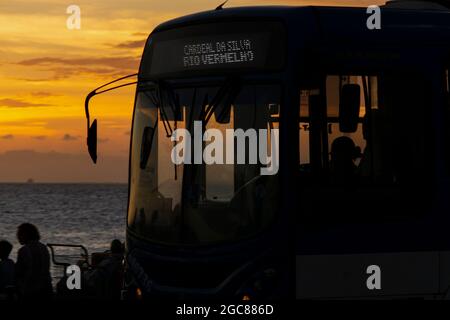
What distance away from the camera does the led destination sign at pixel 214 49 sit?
12922mm

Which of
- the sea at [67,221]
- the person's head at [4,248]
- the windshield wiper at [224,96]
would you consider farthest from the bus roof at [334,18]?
the sea at [67,221]

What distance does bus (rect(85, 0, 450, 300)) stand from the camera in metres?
12.7

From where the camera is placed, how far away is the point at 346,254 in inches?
508

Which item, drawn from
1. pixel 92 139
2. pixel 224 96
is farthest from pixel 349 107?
pixel 92 139

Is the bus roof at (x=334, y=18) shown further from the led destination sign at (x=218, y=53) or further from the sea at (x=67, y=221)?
the sea at (x=67, y=221)

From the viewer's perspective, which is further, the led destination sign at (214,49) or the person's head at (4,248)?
the person's head at (4,248)

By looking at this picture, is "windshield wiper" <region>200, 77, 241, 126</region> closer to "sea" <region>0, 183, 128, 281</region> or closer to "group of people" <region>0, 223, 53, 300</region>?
"group of people" <region>0, 223, 53, 300</region>

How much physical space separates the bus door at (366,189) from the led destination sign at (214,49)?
672 millimetres

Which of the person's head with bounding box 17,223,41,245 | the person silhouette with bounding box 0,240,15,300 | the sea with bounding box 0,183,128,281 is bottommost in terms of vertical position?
the sea with bounding box 0,183,128,281

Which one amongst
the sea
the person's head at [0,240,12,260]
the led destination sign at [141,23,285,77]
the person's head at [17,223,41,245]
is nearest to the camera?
the led destination sign at [141,23,285,77]

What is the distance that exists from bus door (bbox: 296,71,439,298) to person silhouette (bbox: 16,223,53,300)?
524 cm

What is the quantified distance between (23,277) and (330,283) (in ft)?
18.5

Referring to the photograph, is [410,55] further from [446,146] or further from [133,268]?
[133,268]

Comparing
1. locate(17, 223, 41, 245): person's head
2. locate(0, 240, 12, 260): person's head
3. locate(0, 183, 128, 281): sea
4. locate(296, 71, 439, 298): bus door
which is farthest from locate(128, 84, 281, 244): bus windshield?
locate(0, 183, 128, 281): sea
